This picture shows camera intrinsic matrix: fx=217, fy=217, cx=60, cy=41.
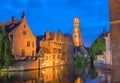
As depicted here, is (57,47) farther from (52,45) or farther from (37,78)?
(37,78)

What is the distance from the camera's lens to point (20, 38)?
172ft

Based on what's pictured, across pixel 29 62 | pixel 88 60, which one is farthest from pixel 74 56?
pixel 29 62

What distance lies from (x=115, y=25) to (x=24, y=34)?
149 ft

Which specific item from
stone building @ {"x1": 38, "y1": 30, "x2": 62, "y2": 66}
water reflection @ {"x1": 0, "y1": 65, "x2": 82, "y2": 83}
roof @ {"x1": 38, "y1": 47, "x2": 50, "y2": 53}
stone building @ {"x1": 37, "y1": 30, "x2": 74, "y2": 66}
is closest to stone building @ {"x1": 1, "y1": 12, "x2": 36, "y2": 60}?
roof @ {"x1": 38, "y1": 47, "x2": 50, "y2": 53}

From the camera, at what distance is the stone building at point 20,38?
5041 cm

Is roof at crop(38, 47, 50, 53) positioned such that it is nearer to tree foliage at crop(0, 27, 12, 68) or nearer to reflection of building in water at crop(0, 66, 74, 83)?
tree foliage at crop(0, 27, 12, 68)

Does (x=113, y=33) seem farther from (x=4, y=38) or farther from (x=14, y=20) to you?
(x=14, y=20)

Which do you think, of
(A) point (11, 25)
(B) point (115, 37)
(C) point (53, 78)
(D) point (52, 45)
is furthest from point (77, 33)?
(B) point (115, 37)

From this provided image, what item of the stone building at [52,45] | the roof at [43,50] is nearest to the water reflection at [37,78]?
the roof at [43,50]

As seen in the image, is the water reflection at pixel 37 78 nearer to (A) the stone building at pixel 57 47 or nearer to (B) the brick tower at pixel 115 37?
(B) the brick tower at pixel 115 37

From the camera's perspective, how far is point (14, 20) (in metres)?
57.4

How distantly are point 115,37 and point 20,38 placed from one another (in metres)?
44.0

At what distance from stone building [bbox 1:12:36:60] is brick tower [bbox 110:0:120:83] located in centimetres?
3989

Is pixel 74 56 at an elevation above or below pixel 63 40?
below
